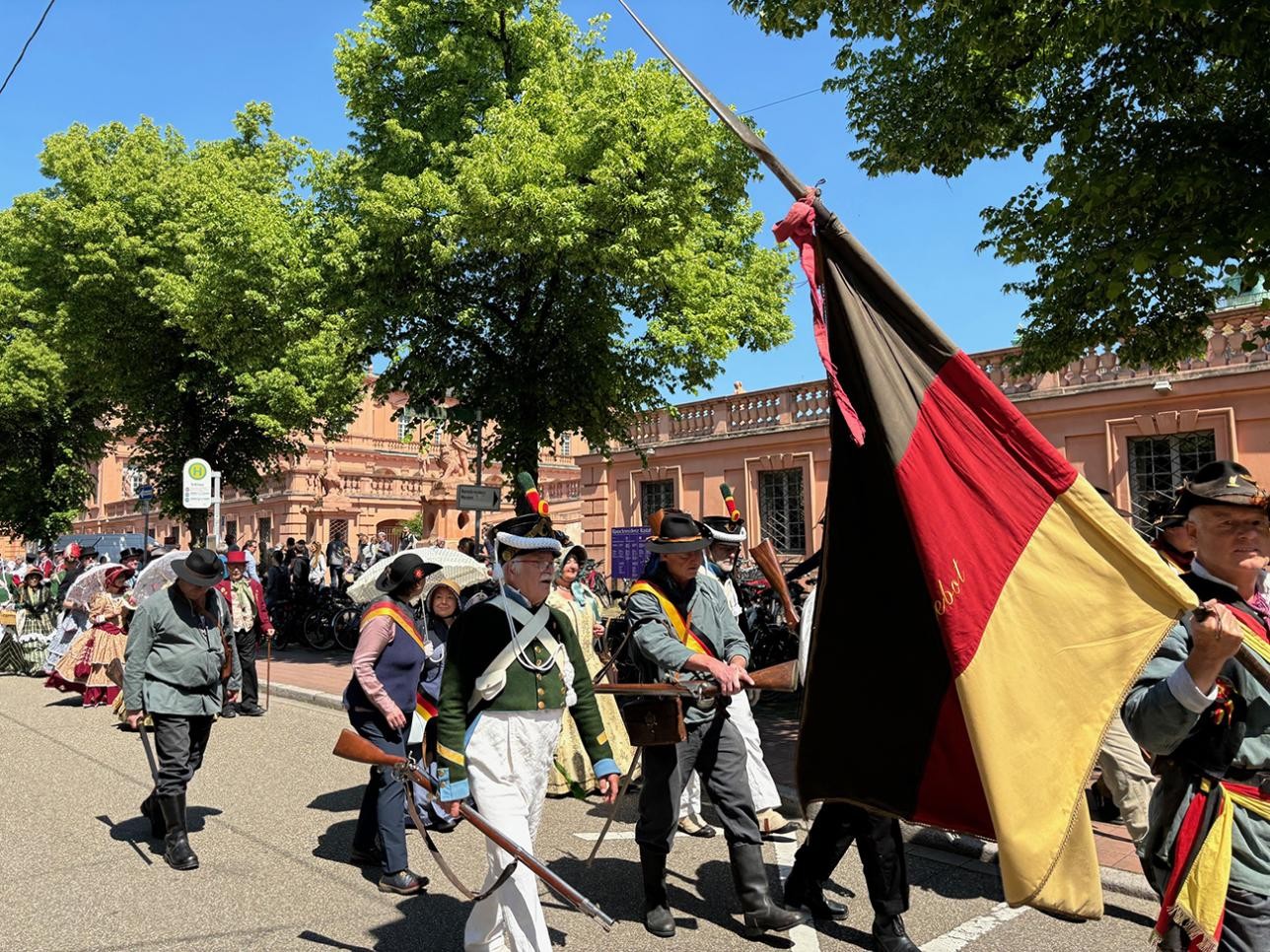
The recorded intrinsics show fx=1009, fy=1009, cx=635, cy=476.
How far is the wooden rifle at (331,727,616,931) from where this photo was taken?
3836 millimetres

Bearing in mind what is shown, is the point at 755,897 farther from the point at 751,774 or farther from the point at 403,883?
the point at 403,883

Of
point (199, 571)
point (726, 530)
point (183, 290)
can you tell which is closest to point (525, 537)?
point (199, 571)

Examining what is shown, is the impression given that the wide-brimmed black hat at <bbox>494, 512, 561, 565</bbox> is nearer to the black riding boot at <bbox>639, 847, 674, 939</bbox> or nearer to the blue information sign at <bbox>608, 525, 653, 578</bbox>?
the black riding boot at <bbox>639, 847, 674, 939</bbox>

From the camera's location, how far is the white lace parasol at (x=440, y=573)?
25.8 feet

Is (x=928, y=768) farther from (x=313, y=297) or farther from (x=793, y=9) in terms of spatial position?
(x=313, y=297)

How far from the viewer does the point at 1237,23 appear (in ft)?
19.2

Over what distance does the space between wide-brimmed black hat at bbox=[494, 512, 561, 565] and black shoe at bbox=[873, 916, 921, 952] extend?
88.9 inches

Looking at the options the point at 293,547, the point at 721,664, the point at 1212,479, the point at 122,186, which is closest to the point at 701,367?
the point at 293,547

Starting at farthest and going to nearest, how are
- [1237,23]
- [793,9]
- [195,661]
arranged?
1. [793,9]
2. [195,661]
3. [1237,23]

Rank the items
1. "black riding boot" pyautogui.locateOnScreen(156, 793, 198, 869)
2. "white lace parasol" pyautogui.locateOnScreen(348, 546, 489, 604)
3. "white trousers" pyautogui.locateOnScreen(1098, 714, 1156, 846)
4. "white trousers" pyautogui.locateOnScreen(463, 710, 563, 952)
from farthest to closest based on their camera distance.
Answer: "white lace parasol" pyautogui.locateOnScreen(348, 546, 489, 604)
"black riding boot" pyautogui.locateOnScreen(156, 793, 198, 869)
"white trousers" pyautogui.locateOnScreen(1098, 714, 1156, 846)
"white trousers" pyautogui.locateOnScreen(463, 710, 563, 952)

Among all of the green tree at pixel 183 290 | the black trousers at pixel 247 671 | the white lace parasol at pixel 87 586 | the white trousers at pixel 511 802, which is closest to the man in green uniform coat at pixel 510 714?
the white trousers at pixel 511 802

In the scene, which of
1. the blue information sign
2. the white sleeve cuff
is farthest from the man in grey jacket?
the blue information sign

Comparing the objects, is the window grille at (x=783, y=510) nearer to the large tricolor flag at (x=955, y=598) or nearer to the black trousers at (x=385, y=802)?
the black trousers at (x=385, y=802)

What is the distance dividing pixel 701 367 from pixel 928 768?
13.9 metres
